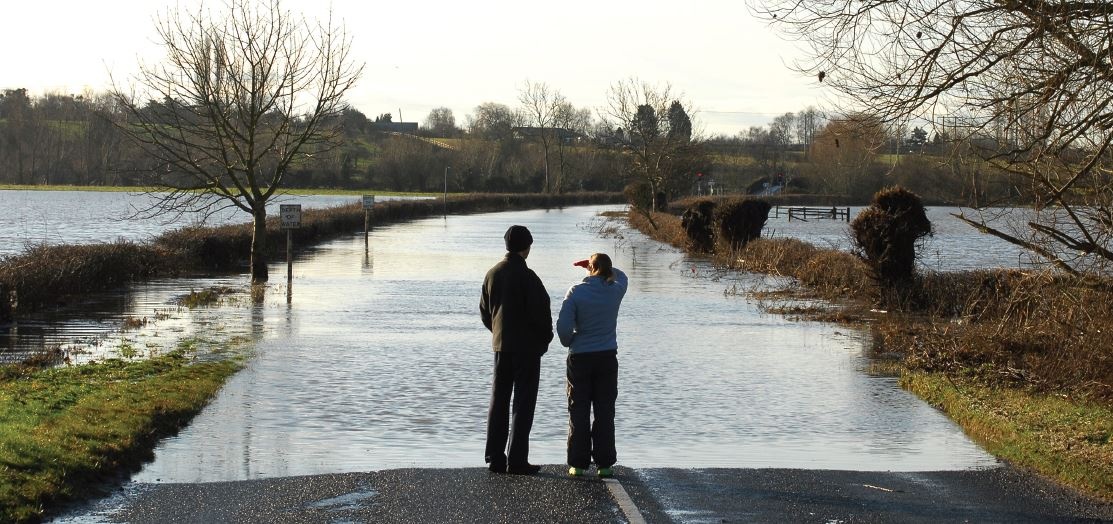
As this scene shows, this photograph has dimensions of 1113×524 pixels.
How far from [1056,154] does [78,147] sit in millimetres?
173198

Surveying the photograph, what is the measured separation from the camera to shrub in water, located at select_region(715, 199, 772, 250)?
46.2 meters

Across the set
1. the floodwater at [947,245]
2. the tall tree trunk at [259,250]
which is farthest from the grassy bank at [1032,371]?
the tall tree trunk at [259,250]

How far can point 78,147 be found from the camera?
170 metres

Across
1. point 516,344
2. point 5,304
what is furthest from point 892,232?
point 516,344

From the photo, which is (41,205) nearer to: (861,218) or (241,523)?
(861,218)

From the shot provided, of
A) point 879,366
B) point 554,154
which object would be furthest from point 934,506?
point 554,154

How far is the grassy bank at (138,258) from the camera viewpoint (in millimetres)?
25297

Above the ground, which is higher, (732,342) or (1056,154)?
(1056,154)

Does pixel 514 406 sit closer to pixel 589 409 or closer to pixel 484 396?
pixel 589 409

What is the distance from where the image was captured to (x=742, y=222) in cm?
4666

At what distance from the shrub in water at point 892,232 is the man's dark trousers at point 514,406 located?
17.3 m

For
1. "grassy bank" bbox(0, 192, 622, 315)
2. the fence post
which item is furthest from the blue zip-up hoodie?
"grassy bank" bbox(0, 192, 622, 315)

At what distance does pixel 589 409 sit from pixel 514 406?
0.59 metres

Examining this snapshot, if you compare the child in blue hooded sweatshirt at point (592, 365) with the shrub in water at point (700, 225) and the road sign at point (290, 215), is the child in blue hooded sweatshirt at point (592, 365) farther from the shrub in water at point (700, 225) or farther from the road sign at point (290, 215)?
the shrub in water at point (700, 225)
